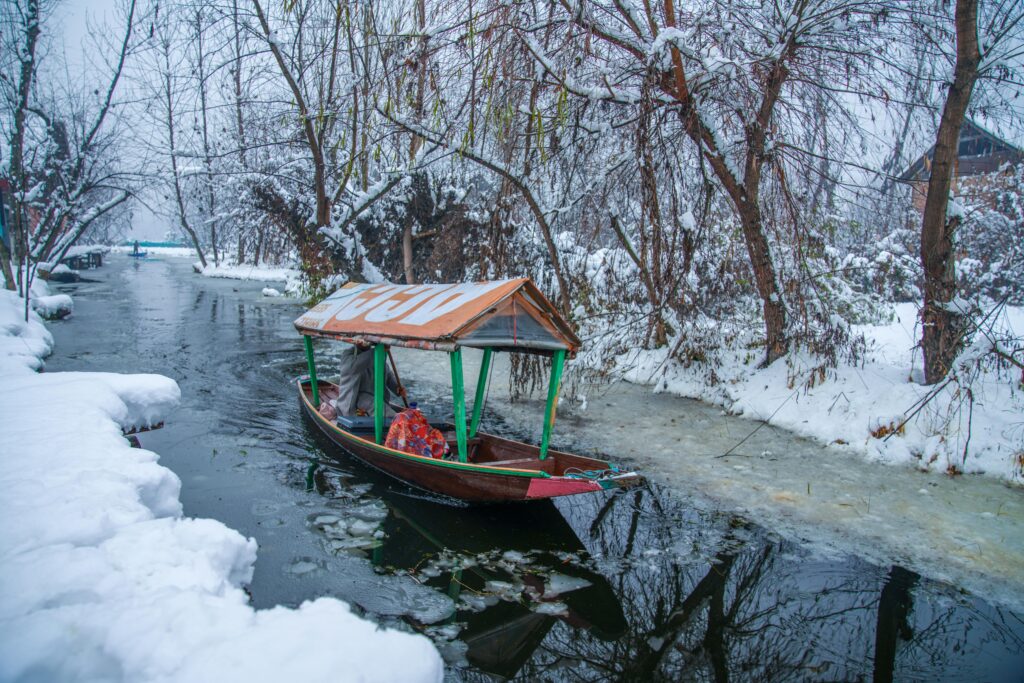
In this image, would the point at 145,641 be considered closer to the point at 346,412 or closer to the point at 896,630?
the point at 896,630

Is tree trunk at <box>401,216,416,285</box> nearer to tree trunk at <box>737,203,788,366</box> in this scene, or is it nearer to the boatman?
the boatman

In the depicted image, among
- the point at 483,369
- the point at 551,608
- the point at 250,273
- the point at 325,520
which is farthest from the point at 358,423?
the point at 250,273

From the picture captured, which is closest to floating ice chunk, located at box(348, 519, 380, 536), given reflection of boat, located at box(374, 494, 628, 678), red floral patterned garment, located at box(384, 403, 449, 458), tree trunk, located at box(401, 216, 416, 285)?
reflection of boat, located at box(374, 494, 628, 678)

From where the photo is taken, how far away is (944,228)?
352 inches

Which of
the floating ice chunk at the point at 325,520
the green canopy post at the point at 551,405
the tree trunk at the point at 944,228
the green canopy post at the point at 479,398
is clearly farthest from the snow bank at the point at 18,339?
the tree trunk at the point at 944,228

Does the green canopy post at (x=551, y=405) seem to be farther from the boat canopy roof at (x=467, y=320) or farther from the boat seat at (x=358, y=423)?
the boat seat at (x=358, y=423)

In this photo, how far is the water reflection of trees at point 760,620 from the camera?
4230 mm

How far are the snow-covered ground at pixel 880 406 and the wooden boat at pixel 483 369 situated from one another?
3.97 meters

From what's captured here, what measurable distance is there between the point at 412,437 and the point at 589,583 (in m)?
2.69

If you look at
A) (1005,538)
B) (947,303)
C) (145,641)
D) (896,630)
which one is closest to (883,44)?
(947,303)

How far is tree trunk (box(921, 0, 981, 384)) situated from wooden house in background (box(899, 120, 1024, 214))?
1.07 feet

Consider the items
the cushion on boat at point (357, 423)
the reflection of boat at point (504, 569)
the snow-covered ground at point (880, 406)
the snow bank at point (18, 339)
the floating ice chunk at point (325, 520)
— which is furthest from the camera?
the snow bank at point (18, 339)

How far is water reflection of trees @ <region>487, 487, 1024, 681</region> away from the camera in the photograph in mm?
4230

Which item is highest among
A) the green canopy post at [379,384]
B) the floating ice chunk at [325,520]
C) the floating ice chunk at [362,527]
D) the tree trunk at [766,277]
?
the tree trunk at [766,277]
